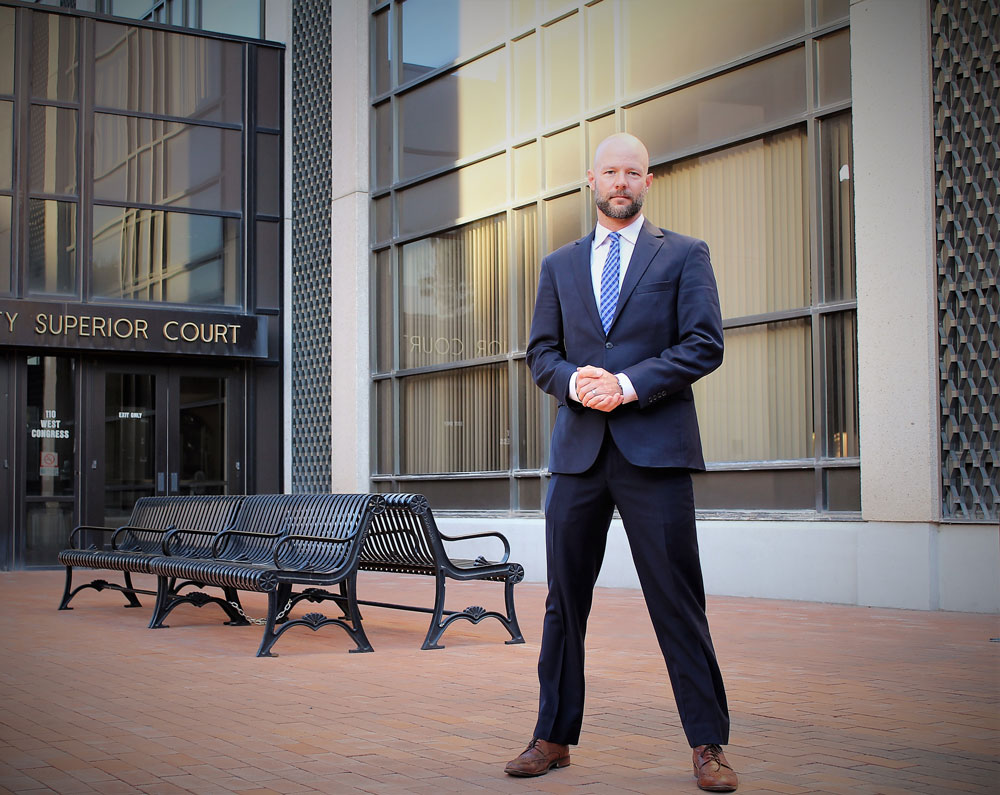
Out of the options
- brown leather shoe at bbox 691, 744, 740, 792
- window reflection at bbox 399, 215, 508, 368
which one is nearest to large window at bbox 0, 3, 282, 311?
window reflection at bbox 399, 215, 508, 368

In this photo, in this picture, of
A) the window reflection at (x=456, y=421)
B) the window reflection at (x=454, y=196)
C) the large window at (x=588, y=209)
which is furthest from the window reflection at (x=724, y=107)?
the window reflection at (x=456, y=421)

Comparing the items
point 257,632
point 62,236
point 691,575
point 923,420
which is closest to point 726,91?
point 923,420

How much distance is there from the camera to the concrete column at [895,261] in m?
9.48

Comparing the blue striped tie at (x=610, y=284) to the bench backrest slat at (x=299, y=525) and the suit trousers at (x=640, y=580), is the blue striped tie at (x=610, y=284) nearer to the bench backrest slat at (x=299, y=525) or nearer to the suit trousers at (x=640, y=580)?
the suit trousers at (x=640, y=580)

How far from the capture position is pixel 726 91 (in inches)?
461

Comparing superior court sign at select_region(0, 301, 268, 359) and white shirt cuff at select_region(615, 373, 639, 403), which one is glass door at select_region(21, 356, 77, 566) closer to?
superior court sign at select_region(0, 301, 268, 359)

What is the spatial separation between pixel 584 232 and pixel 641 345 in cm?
919

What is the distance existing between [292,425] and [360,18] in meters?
6.12

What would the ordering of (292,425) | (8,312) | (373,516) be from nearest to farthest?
(373,516) → (8,312) → (292,425)

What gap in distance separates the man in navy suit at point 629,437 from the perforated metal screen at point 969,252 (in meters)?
5.99

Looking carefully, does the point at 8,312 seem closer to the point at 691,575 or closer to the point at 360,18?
the point at 360,18

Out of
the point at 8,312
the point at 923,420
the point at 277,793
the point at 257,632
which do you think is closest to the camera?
the point at 277,793

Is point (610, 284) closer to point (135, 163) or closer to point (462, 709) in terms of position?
point (462, 709)

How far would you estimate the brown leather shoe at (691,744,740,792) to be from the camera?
378 centimetres
